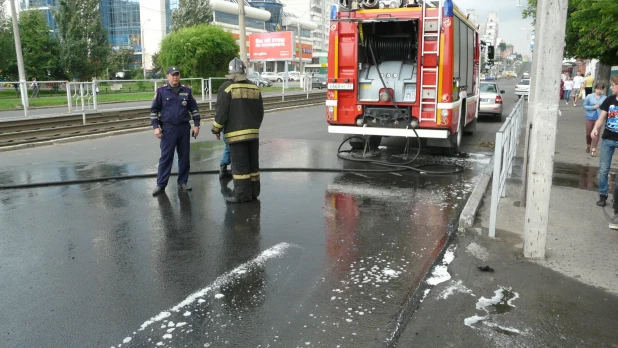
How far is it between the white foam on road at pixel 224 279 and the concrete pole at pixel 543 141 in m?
2.34

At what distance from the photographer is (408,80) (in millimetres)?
9930

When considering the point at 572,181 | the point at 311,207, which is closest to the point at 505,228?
the point at 311,207

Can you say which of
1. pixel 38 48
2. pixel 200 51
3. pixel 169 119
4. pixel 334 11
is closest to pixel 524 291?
pixel 169 119

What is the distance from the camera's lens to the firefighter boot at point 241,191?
7.01 m

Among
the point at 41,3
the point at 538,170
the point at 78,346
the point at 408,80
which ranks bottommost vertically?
the point at 78,346

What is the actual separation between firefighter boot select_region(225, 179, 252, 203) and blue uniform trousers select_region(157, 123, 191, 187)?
1104mm

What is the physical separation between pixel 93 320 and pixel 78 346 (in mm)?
365

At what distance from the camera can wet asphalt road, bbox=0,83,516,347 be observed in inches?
143

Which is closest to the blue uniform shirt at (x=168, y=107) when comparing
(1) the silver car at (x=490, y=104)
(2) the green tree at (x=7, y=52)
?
(1) the silver car at (x=490, y=104)

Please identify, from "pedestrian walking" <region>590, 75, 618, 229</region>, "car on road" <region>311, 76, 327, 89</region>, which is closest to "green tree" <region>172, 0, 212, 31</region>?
"car on road" <region>311, 76, 327, 89</region>

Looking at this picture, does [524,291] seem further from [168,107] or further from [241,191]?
[168,107]

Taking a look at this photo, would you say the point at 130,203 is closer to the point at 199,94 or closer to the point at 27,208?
the point at 27,208

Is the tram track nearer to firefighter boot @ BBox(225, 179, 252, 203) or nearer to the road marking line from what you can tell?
firefighter boot @ BBox(225, 179, 252, 203)

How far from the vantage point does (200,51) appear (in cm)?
3781
